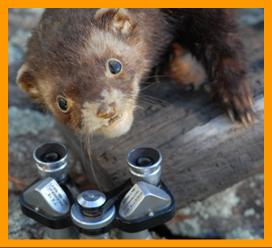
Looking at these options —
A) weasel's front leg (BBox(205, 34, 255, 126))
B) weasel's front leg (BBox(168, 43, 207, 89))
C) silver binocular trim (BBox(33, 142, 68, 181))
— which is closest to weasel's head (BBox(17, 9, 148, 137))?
silver binocular trim (BBox(33, 142, 68, 181))

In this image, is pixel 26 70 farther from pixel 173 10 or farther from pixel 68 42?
pixel 173 10

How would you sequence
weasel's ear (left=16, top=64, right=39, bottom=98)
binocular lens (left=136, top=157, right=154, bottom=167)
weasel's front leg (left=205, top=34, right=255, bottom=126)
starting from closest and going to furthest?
binocular lens (left=136, top=157, right=154, bottom=167)
weasel's ear (left=16, top=64, right=39, bottom=98)
weasel's front leg (left=205, top=34, right=255, bottom=126)

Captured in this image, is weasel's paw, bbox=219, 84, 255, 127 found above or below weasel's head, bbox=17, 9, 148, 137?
below

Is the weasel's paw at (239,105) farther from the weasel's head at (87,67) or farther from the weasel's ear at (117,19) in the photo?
the weasel's ear at (117,19)

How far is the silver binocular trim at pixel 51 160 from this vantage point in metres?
1.93

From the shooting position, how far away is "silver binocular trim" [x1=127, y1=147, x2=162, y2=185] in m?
1.84

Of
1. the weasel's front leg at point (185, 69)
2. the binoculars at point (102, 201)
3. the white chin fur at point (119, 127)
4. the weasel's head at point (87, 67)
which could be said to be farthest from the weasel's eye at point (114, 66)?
the weasel's front leg at point (185, 69)

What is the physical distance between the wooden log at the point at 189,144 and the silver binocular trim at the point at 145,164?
0.24 m

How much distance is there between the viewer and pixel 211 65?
7.79 feet

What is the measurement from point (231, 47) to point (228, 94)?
0.24 m

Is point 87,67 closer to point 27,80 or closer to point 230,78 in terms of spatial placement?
point 27,80

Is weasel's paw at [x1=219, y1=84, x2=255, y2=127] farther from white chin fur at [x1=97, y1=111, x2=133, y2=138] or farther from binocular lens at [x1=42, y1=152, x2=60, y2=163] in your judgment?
binocular lens at [x1=42, y1=152, x2=60, y2=163]

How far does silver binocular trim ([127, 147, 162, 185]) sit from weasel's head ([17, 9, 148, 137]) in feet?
0.44

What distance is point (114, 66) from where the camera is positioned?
74.8 inches
